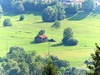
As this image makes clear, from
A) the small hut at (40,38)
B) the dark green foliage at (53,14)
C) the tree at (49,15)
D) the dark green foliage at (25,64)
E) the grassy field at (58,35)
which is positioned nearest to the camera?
the dark green foliage at (25,64)

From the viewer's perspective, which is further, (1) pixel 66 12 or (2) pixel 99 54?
(1) pixel 66 12

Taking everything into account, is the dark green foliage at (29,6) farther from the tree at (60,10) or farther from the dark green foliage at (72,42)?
the dark green foliage at (72,42)

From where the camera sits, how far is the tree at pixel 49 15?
258ft

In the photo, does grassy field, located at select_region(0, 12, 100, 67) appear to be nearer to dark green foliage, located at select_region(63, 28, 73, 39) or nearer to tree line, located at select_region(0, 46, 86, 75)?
dark green foliage, located at select_region(63, 28, 73, 39)

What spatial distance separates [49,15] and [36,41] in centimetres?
2091

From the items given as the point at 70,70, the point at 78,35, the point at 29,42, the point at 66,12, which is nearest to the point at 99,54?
the point at 70,70

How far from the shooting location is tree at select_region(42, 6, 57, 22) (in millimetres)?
78562

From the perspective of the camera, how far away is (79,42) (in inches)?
2272

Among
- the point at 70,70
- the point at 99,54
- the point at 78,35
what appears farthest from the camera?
the point at 78,35

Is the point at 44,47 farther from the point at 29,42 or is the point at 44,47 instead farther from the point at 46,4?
the point at 46,4

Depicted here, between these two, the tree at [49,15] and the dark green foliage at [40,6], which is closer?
the tree at [49,15]

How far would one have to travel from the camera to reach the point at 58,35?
210 feet

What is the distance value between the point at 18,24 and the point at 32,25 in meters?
3.95

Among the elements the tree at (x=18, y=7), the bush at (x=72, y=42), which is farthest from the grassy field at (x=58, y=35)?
the tree at (x=18, y=7)
